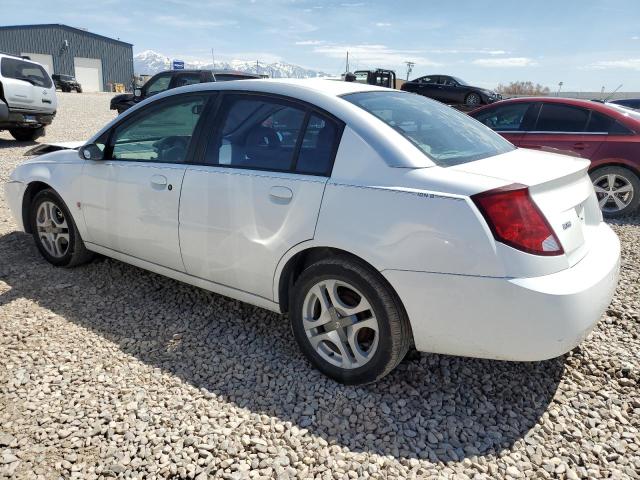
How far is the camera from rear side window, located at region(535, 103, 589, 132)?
662cm

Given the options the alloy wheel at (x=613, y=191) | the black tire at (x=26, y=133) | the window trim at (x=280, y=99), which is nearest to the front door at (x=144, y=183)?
the window trim at (x=280, y=99)

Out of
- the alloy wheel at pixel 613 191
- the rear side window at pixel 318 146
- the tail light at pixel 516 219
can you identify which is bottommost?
the alloy wheel at pixel 613 191

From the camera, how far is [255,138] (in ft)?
9.68

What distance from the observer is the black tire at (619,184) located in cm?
625

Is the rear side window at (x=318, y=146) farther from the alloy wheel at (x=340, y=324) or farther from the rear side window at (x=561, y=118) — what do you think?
the rear side window at (x=561, y=118)

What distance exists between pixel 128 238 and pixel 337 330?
1.79 metres

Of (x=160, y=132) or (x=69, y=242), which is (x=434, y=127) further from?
(x=69, y=242)

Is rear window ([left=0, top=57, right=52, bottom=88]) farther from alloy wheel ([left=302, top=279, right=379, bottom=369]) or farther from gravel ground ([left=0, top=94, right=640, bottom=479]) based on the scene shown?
alloy wheel ([left=302, top=279, right=379, bottom=369])

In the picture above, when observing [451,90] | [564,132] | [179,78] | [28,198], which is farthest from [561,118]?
[451,90]

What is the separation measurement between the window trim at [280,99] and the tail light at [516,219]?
81cm

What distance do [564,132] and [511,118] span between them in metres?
0.79

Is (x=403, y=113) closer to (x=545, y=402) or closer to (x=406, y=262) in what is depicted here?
(x=406, y=262)

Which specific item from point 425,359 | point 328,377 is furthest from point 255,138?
point 425,359

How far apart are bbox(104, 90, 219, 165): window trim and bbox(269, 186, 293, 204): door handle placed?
0.76 m
